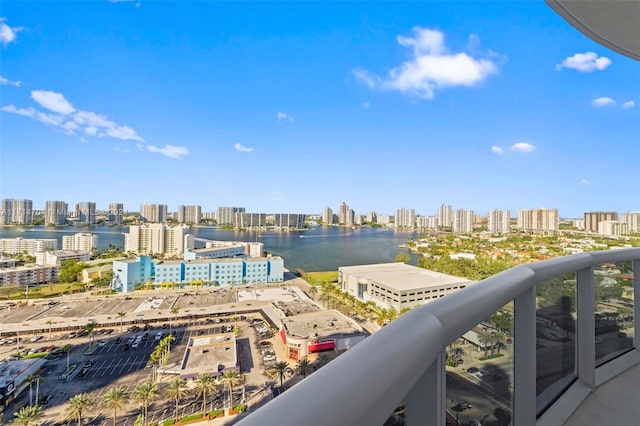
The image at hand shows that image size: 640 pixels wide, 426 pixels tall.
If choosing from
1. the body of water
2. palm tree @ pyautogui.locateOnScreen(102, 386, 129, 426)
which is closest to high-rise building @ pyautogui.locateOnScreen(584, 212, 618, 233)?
the body of water

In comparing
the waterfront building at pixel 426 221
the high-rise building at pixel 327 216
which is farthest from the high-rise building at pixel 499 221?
the high-rise building at pixel 327 216

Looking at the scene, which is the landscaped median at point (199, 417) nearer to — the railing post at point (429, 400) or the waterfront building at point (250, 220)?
the railing post at point (429, 400)

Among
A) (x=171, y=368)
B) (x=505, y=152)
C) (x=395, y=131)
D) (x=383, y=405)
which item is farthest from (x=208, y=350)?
(x=505, y=152)

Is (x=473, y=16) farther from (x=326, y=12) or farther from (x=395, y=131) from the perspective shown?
(x=395, y=131)

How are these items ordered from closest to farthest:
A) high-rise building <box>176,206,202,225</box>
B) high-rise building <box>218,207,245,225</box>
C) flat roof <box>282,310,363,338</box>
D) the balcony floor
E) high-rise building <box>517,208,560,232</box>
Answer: the balcony floor → flat roof <box>282,310,363,338</box> → high-rise building <box>517,208,560,232</box> → high-rise building <box>176,206,202,225</box> → high-rise building <box>218,207,245,225</box>

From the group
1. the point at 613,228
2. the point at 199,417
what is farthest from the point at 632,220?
the point at 199,417

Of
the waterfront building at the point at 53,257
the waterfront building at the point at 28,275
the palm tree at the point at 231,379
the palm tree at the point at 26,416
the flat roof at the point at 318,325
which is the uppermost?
the waterfront building at the point at 53,257

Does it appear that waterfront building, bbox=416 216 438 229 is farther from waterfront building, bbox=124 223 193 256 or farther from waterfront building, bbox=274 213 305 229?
waterfront building, bbox=124 223 193 256
